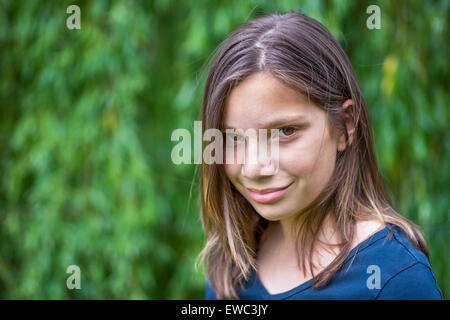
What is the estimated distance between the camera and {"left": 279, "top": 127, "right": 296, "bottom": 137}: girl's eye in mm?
1016

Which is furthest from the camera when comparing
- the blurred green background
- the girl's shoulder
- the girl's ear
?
the blurred green background

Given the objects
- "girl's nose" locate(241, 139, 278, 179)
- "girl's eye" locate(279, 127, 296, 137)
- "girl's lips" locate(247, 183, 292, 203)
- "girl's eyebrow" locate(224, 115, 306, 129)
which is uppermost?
"girl's eyebrow" locate(224, 115, 306, 129)

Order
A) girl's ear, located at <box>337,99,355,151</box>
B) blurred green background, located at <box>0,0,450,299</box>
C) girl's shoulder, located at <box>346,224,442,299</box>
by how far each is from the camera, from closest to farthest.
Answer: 1. girl's shoulder, located at <box>346,224,442,299</box>
2. girl's ear, located at <box>337,99,355,151</box>
3. blurred green background, located at <box>0,0,450,299</box>

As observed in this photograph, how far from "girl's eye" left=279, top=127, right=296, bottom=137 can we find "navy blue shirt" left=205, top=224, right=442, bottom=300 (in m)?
0.28

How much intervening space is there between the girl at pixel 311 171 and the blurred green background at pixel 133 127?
2.73 feet

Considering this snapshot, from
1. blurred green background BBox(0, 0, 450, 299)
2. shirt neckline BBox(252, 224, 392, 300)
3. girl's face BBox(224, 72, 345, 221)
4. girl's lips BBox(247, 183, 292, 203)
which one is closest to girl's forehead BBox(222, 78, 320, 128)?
girl's face BBox(224, 72, 345, 221)

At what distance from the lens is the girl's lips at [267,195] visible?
105 cm

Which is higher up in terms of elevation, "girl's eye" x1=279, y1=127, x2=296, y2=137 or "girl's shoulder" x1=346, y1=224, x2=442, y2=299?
"girl's eye" x1=279, y1=127, x2=296, y2=137

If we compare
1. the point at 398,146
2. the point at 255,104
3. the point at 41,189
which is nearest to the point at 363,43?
the point at 398,146

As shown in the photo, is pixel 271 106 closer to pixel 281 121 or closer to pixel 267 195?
pixel 281 121

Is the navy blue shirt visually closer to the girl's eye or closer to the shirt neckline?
the shirt neckline

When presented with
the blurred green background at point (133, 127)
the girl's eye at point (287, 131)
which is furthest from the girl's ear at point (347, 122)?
the blurred green background at point (133, 127)

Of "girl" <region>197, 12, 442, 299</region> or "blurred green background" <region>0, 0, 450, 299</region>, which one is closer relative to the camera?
"girl" <region>197, 12, 442, 299</region>
